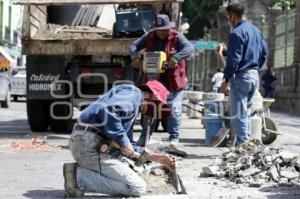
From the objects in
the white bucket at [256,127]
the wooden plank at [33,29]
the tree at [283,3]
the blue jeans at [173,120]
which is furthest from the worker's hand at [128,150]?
the tree at [283,3]

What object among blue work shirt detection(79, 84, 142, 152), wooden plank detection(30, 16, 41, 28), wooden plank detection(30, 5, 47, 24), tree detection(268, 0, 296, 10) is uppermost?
tree detection(268, 0, 296, 10)

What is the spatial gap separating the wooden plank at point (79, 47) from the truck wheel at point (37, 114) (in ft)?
4.02

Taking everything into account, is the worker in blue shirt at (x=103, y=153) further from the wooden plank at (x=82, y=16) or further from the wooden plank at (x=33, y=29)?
the wooden plank at (x=82, y=16)

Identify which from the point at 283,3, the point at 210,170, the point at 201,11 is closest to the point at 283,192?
the point at 210,170

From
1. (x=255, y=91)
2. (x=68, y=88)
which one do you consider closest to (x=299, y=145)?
(x=255, y=91)

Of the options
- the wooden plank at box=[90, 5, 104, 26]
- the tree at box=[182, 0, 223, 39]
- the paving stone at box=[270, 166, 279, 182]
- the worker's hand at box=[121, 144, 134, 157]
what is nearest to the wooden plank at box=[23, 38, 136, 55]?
the wooden plank at box=[90, 5, 104, 26]

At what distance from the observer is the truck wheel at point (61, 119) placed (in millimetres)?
14287

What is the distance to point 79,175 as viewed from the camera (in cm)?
710

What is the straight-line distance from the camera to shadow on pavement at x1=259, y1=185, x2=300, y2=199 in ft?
23.3

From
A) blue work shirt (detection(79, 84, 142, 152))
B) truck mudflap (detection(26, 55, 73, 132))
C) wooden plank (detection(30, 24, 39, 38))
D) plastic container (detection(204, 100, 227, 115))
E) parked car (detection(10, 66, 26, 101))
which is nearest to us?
blue work shirt (detection(79, 84, 142, 152))

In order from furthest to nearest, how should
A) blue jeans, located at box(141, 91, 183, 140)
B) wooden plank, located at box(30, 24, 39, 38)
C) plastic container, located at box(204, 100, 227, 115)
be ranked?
wooden plank, located at box(30, 24, 39, 38) → plastic container, located at box(204, 100, 227, 115) → blue jeans, located at box(141, 91, 183, 140)

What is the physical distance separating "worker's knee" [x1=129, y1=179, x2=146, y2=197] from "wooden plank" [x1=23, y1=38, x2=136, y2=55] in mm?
6471

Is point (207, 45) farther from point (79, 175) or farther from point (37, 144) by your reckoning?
point (79, 175)

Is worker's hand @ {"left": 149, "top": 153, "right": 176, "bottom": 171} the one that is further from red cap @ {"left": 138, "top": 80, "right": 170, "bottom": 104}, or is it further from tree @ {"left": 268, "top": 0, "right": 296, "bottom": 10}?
tree @ {"left": 268, "top": 0, "right": 296, "bottom": 10}
